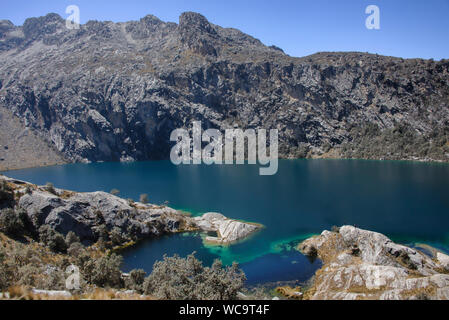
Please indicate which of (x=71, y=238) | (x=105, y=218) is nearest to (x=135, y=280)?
(x=71, y=238)

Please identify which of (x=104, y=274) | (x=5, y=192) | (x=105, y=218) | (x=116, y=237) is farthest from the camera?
(x=105, y=218)

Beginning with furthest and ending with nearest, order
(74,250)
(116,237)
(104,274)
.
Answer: (116,237) < (74,250) < (104,274)

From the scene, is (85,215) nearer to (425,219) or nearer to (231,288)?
(231,288)

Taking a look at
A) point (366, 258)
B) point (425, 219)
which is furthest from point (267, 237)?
point (425, 219)

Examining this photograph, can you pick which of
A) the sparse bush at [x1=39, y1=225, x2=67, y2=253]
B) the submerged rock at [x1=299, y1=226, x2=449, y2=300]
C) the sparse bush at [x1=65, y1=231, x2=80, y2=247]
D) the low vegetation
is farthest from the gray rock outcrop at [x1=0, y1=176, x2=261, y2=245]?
the low vegetation

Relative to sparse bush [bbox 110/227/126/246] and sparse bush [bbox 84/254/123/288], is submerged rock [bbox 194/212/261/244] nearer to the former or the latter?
sparse bush [bbox 110/227/126/246]

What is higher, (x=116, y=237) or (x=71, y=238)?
(x=71, y=238)

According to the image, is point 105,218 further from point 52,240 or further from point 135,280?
point 135,280
